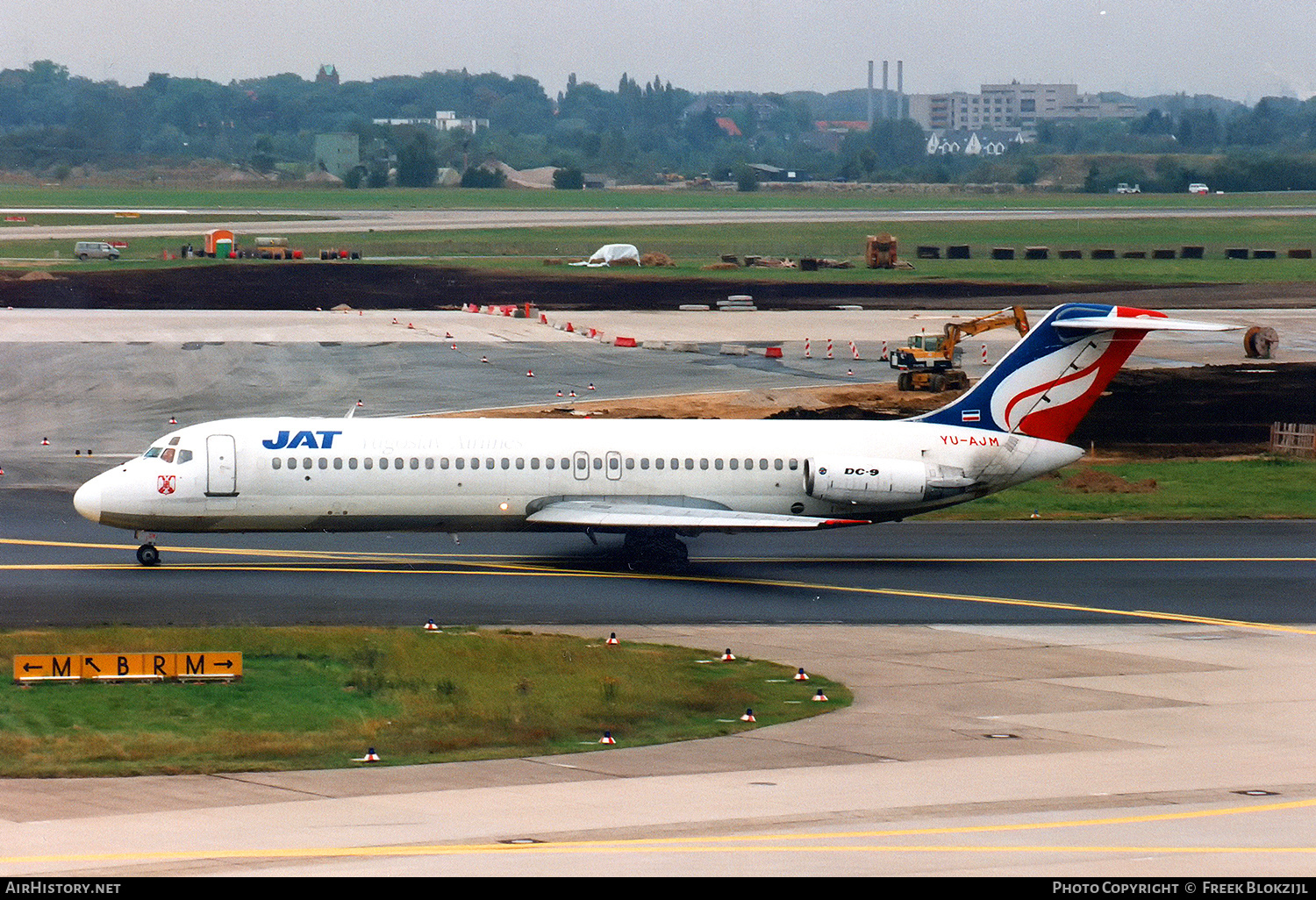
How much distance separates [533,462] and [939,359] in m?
31.1

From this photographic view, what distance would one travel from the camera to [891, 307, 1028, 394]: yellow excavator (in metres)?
64.3

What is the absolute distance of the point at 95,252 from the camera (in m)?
118

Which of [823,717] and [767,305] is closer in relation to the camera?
[823,717]

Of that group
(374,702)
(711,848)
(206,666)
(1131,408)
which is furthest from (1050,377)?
(711,848)

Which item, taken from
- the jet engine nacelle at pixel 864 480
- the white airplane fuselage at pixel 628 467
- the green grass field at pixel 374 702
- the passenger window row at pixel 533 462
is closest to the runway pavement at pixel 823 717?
the green grass field at pixel 374 702

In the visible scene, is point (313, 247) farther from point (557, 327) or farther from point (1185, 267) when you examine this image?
point (1185, 267)

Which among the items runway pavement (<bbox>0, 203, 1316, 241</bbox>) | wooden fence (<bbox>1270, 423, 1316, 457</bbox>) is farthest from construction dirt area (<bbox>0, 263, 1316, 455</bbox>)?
runway pavement (<bbox>0, 203, 1316, 241</bbox>)

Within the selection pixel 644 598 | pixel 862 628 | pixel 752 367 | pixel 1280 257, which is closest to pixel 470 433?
pixel 644 598

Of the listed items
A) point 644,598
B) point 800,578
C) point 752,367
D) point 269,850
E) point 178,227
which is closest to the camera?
point 269,850

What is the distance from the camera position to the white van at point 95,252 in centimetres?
11688

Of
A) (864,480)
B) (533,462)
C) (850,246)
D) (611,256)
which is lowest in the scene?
(864,480)

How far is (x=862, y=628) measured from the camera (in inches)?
1303

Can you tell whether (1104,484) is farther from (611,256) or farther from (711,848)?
(611,256)

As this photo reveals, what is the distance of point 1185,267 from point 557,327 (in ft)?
185
